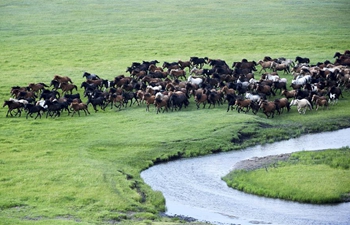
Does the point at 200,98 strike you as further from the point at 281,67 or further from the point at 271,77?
the point at 281,67

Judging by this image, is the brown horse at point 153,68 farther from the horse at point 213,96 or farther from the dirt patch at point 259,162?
the dirt patch at point 259,162

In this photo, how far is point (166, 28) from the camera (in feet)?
212

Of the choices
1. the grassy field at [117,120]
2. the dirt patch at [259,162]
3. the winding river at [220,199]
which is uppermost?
the grassy field at [117,120]

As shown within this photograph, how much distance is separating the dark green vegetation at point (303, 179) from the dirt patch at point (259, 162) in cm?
33

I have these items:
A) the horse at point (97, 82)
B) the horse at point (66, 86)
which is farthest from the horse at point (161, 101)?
the horse at point (66, 86)

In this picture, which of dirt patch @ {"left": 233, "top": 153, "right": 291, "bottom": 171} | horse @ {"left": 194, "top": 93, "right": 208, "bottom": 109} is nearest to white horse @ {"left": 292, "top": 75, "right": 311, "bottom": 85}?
horse @ {"left": 194, "top": 93, "right": 208, "bottom": 109}

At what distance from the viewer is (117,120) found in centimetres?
3284

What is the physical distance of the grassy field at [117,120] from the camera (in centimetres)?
2275

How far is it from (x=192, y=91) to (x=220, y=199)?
13291 mm

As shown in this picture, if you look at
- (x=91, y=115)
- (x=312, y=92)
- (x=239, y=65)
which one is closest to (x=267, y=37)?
(x=239, y=65)

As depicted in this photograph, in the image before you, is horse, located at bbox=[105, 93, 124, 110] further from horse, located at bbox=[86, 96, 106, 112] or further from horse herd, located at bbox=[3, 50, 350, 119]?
horse, located at bbox=[86, 96, 106, 112]

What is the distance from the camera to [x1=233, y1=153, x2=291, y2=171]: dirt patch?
87.4 feet

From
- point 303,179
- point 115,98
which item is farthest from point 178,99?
Answer: point 303,179

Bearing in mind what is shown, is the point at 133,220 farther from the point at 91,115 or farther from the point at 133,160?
the point at 91,115
